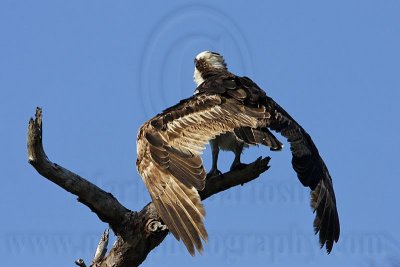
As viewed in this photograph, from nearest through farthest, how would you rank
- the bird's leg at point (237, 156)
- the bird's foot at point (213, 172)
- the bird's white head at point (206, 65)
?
the bird's foot at point (213, 172) → the bird's leg at point (237, 156) → the bird's white head at point (206, 65)

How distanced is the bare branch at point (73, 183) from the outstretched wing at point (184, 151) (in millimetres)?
486

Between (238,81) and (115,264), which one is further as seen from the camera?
(238,81)

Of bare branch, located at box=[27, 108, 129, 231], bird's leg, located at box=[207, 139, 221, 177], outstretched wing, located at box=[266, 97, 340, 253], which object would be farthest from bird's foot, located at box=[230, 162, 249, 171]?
bare branch, located at box=[27, 108, 129, 231]

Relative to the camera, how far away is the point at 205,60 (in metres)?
14.3

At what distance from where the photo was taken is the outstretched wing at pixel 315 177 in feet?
38.4

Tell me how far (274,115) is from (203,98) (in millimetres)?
982

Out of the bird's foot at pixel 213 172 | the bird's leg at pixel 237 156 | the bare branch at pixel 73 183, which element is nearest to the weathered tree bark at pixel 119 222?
the bare branch at pixel 73 183

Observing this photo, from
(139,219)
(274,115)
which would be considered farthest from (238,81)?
(139,219)

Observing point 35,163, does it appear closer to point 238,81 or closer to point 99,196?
point 99,196

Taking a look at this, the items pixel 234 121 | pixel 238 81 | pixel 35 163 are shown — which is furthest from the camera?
pixel 238 81

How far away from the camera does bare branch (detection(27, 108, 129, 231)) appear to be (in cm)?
934

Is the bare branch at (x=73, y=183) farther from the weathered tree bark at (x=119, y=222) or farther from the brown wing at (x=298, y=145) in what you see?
the brown wing at (x=298, y=145)

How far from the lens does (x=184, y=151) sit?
35.6 feet

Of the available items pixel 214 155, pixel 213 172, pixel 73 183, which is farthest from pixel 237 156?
pixel 73 183
